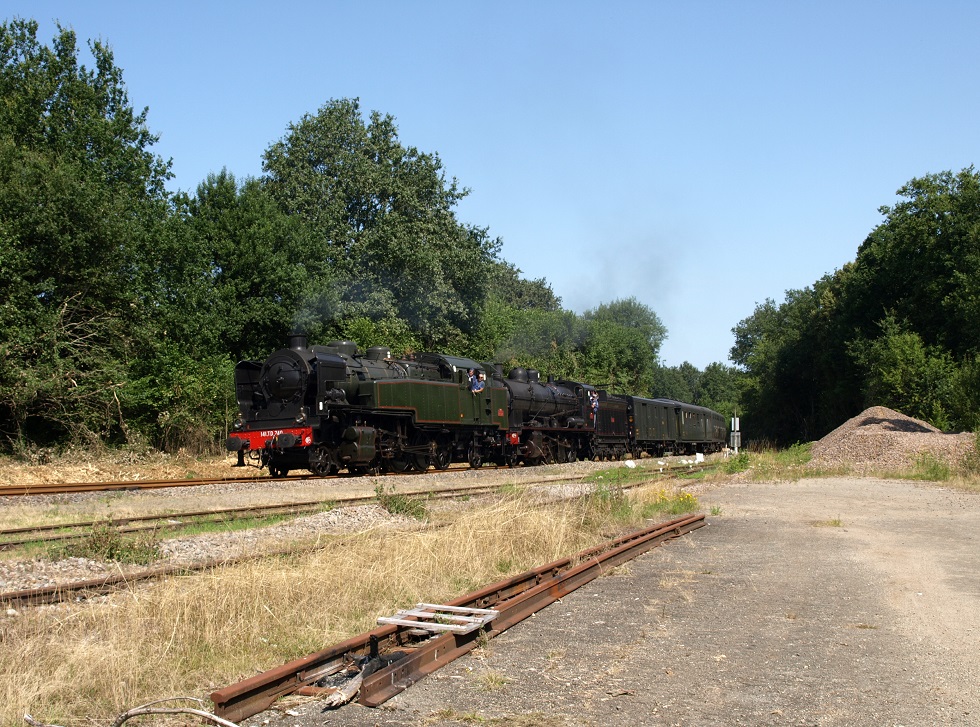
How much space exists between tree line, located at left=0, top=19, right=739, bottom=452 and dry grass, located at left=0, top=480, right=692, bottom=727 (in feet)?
60.7

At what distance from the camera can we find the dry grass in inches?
201

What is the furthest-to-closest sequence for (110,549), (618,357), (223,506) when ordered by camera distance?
(618,357) < (223,506) < (110,549)

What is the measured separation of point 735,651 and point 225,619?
3.78 meters

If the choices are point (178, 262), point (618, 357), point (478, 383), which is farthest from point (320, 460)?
point (618, 357)

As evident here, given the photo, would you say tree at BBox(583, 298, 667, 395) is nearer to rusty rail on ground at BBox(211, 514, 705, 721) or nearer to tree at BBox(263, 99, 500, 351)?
tree at BBox(263, 99, 500, 351)

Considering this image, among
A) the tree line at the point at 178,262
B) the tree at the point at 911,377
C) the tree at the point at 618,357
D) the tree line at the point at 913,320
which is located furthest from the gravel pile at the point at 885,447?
the tree at the point at 618,357

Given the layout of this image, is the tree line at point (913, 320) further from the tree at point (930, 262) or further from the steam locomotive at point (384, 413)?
the steam locomotive at point (384, 413)

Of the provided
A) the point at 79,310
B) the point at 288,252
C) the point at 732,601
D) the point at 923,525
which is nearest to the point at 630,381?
the point at 288,252

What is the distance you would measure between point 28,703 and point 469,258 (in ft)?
135

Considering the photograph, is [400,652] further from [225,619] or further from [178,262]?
[178,262]

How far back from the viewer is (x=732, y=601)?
8.32 metres

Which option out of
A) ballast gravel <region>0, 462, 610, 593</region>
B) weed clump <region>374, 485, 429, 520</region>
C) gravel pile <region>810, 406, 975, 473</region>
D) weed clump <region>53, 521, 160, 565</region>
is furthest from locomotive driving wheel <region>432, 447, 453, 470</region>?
weed clump <region>53, 521, 160, 565</region>

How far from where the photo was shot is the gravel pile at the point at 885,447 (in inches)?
1131

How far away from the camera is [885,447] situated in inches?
1232
